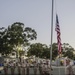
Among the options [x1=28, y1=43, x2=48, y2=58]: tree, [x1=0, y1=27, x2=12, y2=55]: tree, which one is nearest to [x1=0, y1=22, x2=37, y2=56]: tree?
[x1=0, y1=27, x2=12, y2=55]: tree

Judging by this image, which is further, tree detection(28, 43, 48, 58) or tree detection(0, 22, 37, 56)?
tree detection(28, 43, 48, 58)

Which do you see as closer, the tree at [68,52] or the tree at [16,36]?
the tree at [16,36]

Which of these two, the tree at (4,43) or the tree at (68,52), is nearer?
the tree at (4,43)

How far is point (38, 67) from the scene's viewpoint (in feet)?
74.9

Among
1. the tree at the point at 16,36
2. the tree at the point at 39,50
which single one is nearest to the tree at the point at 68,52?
the tree at the point at 39,50

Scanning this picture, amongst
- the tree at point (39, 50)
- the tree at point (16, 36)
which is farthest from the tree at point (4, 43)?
the tree at point (39, 50)

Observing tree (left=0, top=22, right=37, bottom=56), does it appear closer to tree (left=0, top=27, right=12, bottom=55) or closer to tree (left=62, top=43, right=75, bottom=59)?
tree (left=0, top=27, right=12, bottom=55)

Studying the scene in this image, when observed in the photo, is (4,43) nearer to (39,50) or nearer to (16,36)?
(16,36)

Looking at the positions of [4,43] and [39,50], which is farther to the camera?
[39,50]

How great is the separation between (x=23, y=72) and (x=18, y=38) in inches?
1133

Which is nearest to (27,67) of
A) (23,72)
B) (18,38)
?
(23,72)

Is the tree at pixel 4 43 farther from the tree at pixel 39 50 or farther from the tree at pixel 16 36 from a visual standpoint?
the tree at pixel 39 50

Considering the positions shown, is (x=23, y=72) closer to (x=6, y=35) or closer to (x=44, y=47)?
(x=6, y=35)

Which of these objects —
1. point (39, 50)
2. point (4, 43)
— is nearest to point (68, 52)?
point (39, 50)
